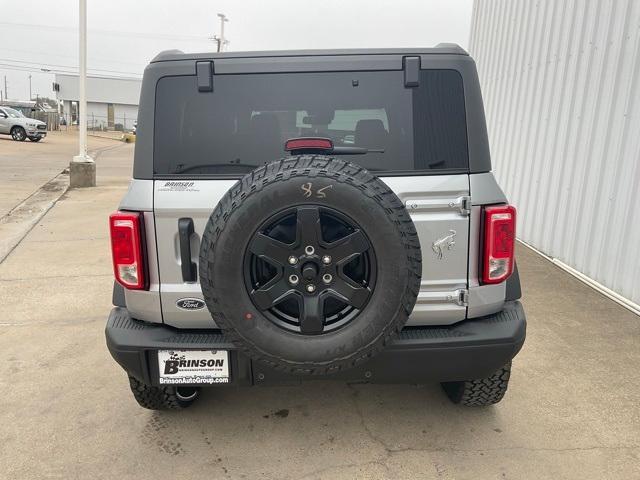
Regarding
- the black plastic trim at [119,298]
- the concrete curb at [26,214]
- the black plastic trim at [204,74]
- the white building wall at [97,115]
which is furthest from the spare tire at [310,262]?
the white building wall at [97,115]

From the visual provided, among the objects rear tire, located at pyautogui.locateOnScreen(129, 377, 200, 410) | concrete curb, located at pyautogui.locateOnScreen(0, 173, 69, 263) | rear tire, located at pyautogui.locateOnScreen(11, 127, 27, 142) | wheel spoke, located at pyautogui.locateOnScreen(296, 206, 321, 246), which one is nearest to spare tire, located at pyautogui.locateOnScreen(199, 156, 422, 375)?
wheel spoke, located at pyautogui.locateOnScreen(296, 206, 321, 246)

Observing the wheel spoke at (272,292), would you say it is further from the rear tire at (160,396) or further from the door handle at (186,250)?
the rear tire at (160,396)

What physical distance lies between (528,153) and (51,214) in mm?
7536

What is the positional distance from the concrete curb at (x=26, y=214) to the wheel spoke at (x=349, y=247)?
5329 millimetres

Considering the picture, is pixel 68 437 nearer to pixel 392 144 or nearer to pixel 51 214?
pixel 392 144

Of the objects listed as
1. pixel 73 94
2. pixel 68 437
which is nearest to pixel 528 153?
pixel 68 437

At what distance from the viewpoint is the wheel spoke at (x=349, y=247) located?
6.48 feet

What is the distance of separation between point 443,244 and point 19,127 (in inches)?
1202

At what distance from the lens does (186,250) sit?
87.2 inches

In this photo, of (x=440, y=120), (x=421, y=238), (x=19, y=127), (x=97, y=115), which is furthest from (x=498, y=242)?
(x=97, y=115)

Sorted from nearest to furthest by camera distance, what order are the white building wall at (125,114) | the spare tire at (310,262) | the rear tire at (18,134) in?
the spare tire at (310,262)
the rear tire at (18,134)
the white building wall at (125,114)

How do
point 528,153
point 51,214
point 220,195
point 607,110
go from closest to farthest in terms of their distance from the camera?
point 220,195 < point 607,110 < point 528,153 < point 51,214

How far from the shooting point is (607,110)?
16.3 ft

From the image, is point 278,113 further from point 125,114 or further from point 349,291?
point 125,114
